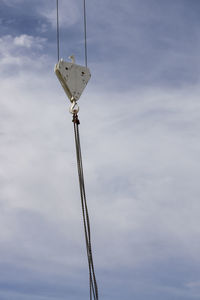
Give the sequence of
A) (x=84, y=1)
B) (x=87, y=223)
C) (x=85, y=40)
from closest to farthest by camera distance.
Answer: (x=87, y=223)
(x=85, y=40)
(x=84, y=1)

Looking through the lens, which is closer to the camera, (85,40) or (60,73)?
(60,73)

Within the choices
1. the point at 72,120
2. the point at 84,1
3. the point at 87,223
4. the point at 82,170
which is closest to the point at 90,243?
the point at 87,223

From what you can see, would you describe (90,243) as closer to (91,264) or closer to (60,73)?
(91,264)

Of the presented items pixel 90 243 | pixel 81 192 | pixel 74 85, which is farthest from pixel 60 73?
pixel 90 243

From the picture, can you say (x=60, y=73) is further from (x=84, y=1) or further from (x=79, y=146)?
(x=84, y=1)

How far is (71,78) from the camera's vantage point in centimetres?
2070

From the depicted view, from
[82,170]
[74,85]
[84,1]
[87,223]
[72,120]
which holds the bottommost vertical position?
[87,223]

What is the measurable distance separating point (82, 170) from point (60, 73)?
3798 mm

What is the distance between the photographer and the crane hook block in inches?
810

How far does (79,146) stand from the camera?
2011 cm

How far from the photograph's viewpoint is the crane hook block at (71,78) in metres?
20.6

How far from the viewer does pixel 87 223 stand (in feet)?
63.9

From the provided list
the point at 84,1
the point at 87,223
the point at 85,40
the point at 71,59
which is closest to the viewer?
the point at 87,223

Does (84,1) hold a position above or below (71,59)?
above
